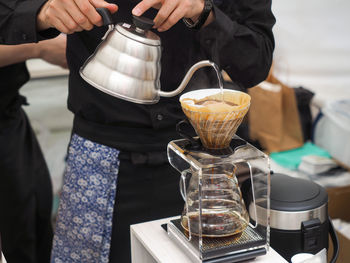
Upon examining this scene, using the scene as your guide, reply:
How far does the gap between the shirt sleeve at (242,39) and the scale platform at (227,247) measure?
49cm

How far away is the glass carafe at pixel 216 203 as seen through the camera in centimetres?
125

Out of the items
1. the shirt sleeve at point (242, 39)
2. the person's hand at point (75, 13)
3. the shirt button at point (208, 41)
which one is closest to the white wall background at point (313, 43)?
the shirt sleeve at point (242, 39)

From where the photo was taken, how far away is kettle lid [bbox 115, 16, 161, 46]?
117 centimetres

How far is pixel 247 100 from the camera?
119 centimetres

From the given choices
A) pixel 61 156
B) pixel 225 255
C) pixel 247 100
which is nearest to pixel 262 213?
pixel 225 255

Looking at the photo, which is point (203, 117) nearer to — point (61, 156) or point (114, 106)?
point (114, 106)

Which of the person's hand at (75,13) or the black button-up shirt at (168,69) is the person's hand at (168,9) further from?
the black button-up shirt at (168,69)

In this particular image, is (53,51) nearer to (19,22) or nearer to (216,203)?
(19,22)

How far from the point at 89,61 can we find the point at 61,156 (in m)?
2.31

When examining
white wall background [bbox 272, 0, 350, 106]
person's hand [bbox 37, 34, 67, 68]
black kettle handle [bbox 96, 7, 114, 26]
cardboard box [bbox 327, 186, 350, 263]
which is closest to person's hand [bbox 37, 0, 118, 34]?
black kettle handle [bbox 96, 7, 114, 26]

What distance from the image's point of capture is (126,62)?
1166 mm

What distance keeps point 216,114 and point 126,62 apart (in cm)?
22

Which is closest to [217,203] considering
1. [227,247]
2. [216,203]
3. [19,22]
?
[216,203]

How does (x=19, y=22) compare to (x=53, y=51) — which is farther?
(x=53, y=51)
